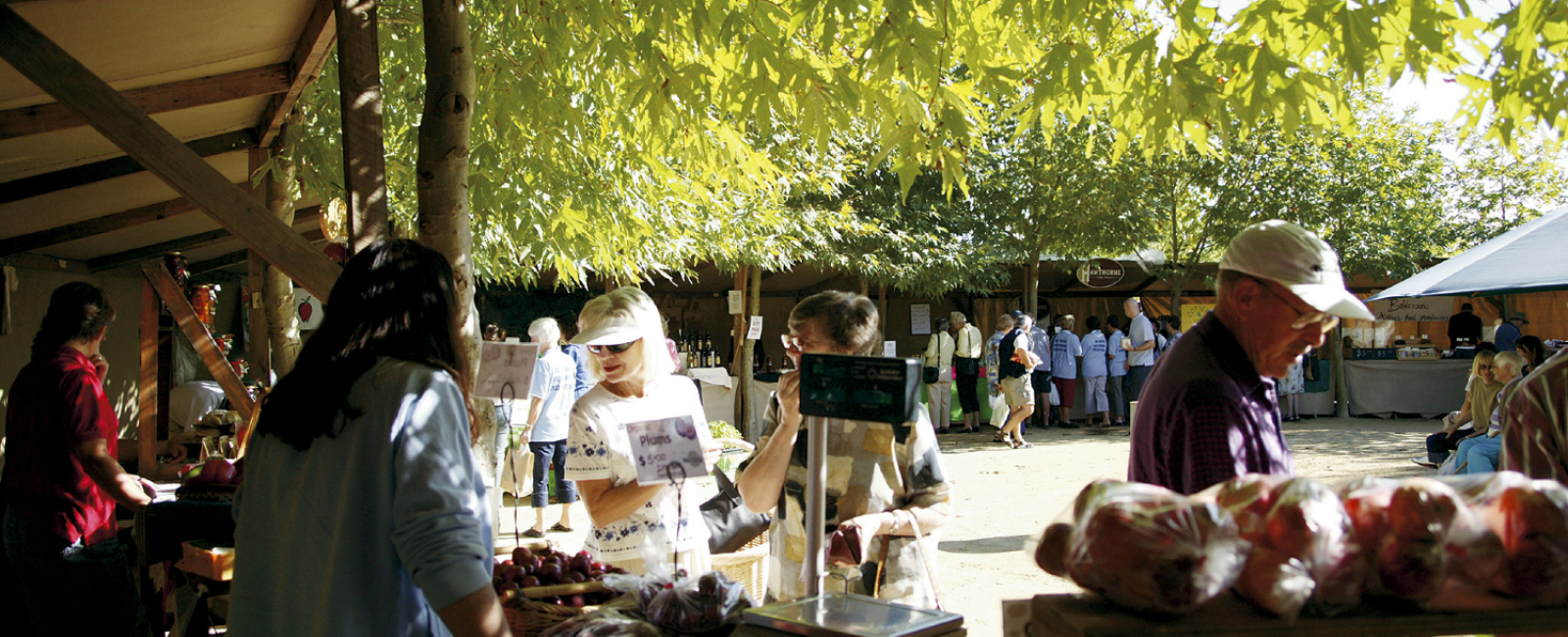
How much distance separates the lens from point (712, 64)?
4398 millimetres

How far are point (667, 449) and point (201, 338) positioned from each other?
327 inches

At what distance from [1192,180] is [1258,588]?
15258mm

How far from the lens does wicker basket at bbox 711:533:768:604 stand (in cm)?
381

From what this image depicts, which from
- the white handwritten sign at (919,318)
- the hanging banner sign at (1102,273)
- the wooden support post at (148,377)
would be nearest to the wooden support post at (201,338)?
the wooden support post at (148,377)

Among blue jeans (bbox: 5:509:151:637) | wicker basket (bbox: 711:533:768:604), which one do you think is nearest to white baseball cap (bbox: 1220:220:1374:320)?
wicker basket (bbox: 711:533:768:604)

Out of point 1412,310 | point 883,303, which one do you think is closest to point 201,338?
point 883,303

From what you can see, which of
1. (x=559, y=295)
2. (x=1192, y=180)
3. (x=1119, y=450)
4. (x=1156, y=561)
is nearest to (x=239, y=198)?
(x=1156, y=561)

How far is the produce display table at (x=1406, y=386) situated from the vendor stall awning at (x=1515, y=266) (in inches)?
323

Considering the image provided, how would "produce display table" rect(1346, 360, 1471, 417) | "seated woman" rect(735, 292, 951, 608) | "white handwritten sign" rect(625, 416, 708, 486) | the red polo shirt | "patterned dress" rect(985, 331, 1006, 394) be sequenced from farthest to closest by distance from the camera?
"produce display table" rect(1346, 360, 1471, 417) → "patterned dress" rect(985, 331, 1006, 394) → the red polo shirt → "seated woman" rect(735, 292, 951, 608) → "white handwritten sign" rect(625, 416, 708, 486)

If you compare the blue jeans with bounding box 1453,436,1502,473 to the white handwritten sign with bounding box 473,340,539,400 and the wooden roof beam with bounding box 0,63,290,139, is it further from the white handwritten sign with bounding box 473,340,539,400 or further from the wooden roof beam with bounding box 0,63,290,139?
the wooden roof beam with bounding box 0,63,290,139

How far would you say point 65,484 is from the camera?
3.63 metres

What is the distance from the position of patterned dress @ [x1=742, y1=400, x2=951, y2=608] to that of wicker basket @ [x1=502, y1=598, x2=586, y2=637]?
24.9 inches

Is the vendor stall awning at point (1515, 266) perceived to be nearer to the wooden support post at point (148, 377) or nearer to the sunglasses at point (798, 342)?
the sunglasses at point (798, 342)

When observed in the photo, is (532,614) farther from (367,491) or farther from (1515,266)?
(1515,266)
